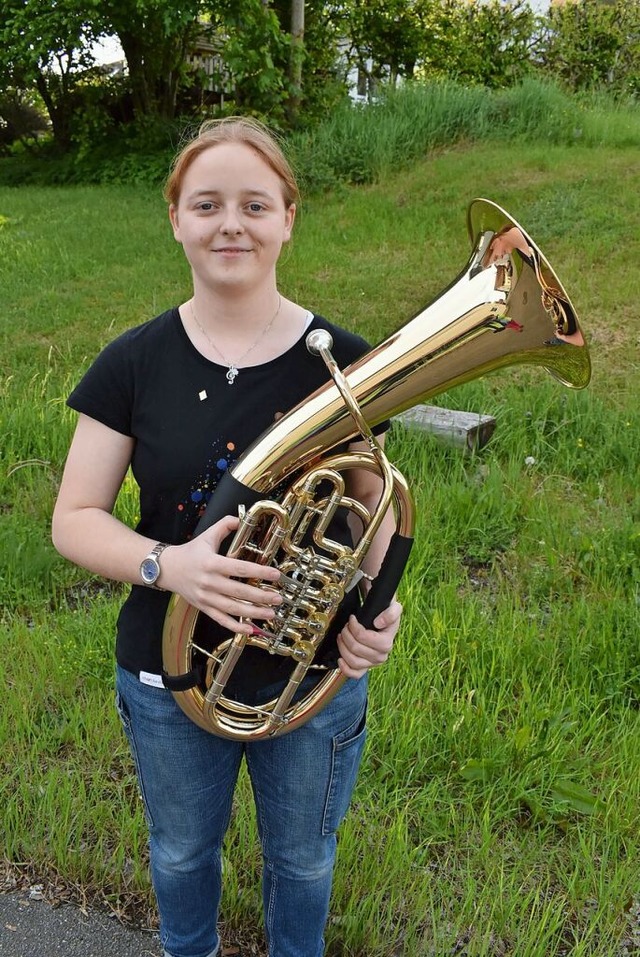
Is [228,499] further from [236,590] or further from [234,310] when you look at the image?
[234,310]

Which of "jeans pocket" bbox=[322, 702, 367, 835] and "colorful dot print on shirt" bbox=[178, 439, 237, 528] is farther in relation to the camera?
"jeans pocket" bbox=[322, 702, 367, 835]

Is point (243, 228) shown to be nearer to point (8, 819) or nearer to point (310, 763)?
point (310, 763)

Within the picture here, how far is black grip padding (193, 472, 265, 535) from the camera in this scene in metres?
1.21

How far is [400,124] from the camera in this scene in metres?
7.80

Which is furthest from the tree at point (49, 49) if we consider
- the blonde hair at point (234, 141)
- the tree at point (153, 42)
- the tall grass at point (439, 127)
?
the blonde hair at point (234, 141)

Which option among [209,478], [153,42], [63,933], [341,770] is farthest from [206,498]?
[153,42]

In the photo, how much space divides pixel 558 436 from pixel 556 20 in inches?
342

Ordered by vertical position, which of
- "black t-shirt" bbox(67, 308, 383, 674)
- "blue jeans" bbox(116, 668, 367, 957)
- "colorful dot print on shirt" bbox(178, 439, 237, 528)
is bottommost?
"blue jeans" bbox(116, 668, 367, 957)

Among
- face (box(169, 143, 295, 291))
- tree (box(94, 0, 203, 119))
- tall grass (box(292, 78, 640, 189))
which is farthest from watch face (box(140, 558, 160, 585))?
tree (box(94, 0, 203, 119))

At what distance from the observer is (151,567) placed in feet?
4.04

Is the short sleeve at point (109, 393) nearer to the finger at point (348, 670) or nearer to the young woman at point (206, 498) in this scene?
the young woman at point (206, 498)

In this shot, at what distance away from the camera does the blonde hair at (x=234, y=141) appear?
1.27 meters

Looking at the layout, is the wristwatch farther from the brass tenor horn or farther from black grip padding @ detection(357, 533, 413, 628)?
black grip padding @ detection(357, 533, 413, 628)

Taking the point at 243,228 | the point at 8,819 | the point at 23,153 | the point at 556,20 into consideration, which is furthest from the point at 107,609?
the point at 23,153
